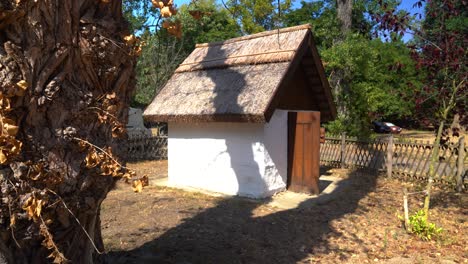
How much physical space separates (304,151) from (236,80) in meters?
2.41

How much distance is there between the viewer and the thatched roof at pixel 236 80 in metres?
8.69

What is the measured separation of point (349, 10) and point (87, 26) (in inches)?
690

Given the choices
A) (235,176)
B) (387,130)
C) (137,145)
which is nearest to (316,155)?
(235,176)

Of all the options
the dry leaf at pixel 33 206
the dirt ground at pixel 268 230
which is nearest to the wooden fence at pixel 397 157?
the dirt ground at pixel 268 230

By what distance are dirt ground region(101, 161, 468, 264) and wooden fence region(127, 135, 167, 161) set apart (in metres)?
6.92

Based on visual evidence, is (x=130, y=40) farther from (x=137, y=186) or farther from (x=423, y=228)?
(x=423, y=228)

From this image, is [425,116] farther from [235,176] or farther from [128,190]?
[128,190]

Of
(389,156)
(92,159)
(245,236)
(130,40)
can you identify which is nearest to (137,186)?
(92,159)

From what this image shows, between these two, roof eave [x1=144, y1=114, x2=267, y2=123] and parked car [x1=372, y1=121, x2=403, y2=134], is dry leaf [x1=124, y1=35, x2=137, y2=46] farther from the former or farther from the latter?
parked car [x1=372, y1=121, x2=403, y2=134]

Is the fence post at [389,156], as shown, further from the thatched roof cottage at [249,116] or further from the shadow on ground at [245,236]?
the shadow on ground at [245,236]

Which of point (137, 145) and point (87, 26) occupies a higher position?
point (87, 26)

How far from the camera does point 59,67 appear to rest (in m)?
2.45

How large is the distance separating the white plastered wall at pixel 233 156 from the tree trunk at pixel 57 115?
249 inches

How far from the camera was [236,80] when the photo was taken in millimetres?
9609
